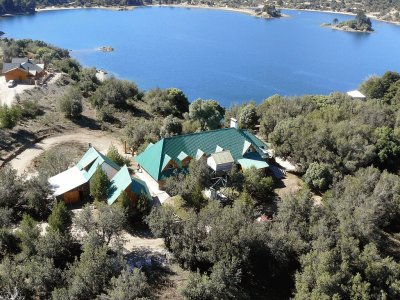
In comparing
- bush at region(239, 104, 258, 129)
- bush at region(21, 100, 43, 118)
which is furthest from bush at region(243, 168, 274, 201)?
bush at region(21, 100, 43, 118)

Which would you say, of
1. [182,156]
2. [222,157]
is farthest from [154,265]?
[222,157]

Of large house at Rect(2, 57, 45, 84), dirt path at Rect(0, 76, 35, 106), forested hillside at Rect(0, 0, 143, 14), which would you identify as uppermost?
large house at Rect(2, 57, 45, 84)

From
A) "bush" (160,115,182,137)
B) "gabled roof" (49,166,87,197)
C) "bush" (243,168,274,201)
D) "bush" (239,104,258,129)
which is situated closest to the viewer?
"gabled roof" (49,166,87,197)

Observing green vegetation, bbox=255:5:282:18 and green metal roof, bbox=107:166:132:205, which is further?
green vegetation, bbox=255:5:282:18

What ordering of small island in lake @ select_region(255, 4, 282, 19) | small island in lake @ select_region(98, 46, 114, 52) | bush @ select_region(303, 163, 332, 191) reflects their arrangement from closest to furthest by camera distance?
bush @ select_region(303, 163, 332, 191) < small island in lake @ select_region(98, 46, 114, 52) < small island in lake @ select_region(255, 4, 282, 19)

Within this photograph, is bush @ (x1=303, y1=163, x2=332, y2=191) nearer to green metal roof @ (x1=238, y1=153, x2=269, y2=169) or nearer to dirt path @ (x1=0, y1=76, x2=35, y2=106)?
green metal roof @ (x1=238, y1=153, x2=269, y2=169)

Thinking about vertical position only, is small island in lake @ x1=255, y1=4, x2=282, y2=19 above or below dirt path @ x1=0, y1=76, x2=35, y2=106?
below

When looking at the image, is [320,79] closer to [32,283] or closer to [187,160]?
[187,160]
